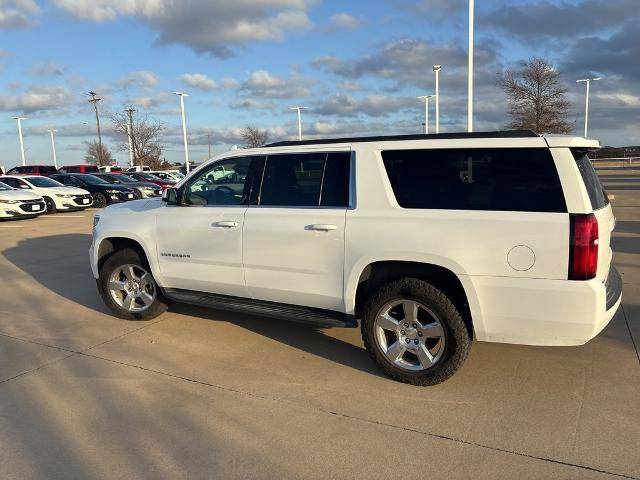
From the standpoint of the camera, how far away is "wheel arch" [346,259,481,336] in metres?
3.71

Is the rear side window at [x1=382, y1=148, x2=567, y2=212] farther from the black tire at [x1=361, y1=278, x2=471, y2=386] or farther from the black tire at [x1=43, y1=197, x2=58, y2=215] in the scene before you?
the black tire at [x1=43, y1=197, x2=58, y2=215]

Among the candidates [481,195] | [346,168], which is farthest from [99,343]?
[481,195]

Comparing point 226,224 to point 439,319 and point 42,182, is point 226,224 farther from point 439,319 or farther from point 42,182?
point 42,182

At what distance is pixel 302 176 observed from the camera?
450 centimetres

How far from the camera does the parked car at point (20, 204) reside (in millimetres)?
16347

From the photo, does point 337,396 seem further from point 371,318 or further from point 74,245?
point 74,245

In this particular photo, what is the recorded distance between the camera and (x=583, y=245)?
3.32 metres

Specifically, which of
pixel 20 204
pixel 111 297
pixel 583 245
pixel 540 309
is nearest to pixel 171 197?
pixel 111 297

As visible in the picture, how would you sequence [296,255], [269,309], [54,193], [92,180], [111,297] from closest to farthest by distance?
[296,255], [269,309], [111,297], [54,193], [92,180]

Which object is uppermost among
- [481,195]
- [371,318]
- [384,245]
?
[481,195]

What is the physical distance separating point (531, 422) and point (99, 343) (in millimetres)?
3906

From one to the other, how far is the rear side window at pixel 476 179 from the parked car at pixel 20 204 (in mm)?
16055

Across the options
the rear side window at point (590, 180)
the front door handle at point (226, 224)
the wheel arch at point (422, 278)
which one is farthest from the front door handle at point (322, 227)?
the rear side window at point (590, 180)

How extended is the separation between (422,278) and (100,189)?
65.4 ft
